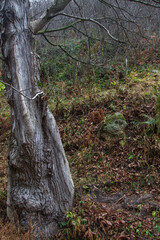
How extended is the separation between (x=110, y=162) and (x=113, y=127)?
3.64 feet

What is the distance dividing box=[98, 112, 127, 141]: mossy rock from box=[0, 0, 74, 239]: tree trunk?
2.46 meters

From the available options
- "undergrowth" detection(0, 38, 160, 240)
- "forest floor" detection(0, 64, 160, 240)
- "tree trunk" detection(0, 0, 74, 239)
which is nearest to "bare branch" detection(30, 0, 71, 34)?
"tree trunk" detection(0, 0, 74, 239)

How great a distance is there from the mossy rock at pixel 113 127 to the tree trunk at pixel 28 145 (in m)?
2.46

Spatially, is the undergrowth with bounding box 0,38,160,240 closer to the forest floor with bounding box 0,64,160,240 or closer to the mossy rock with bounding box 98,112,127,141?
the forest floor with bounding box 0,64,160,240

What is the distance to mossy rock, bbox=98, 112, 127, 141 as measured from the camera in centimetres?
606

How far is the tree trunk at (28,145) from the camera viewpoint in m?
3.41

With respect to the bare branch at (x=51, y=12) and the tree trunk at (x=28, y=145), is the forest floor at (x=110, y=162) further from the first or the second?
the bare branch at (x=51, y=12)

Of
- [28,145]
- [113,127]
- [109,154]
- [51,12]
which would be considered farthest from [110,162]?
A: [51,12]

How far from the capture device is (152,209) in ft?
13.2

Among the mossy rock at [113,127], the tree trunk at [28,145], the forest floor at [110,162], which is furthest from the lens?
the mossy rock at [113,127]

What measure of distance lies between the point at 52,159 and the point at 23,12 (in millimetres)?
2665

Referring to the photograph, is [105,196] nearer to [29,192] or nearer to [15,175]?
[29,192]

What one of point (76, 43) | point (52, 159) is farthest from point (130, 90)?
point (76, 43)

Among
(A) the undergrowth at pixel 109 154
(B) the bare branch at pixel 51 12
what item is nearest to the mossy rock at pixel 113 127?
(A) the undergrowth at pixel 109 154
